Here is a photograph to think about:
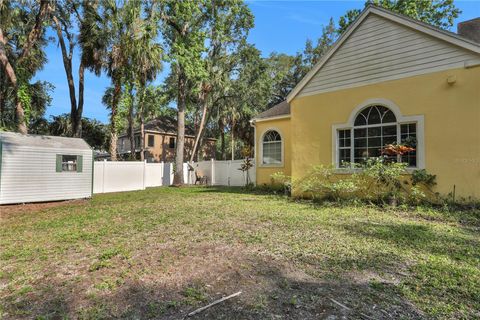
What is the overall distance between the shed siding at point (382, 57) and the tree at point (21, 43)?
12648 mm

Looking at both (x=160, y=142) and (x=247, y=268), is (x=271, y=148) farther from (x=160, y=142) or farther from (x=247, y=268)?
(x=160, y=142)

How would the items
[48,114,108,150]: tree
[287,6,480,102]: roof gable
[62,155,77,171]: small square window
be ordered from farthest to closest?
1. [48,114,108,150]: tree
2. [62,155,77,171]: small square window
3. [287,6,480,102]: roof gable

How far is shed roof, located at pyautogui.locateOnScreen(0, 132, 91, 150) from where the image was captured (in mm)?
9627

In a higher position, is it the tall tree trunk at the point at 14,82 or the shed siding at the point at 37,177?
the tall tree trunk at the point at 14,82

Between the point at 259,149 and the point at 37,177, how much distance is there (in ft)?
A: 31.2

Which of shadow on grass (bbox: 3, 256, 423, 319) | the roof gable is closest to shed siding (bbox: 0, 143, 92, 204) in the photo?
shadow on grass (bbox: 3, 256, 423, 319)

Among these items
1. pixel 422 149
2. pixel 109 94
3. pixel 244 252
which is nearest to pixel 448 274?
pixel 244 252

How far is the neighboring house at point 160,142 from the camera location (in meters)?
29.8

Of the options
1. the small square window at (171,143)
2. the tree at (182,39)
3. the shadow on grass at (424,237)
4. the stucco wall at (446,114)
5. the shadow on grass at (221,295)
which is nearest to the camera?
the shadow on grass at (221,295)

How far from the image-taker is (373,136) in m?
8.78

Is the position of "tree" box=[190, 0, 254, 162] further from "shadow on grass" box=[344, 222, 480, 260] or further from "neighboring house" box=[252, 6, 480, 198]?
"shadow on grass" box=[344, 222, 480, 260]

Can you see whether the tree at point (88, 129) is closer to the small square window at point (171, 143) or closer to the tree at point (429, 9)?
the small square window at point (171, 143)

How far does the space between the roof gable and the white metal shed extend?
9779 millimetres

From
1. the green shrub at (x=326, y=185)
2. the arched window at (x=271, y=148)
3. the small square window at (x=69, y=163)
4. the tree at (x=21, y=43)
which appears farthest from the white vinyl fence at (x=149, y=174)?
the green shrub at (x=326, y=185)
